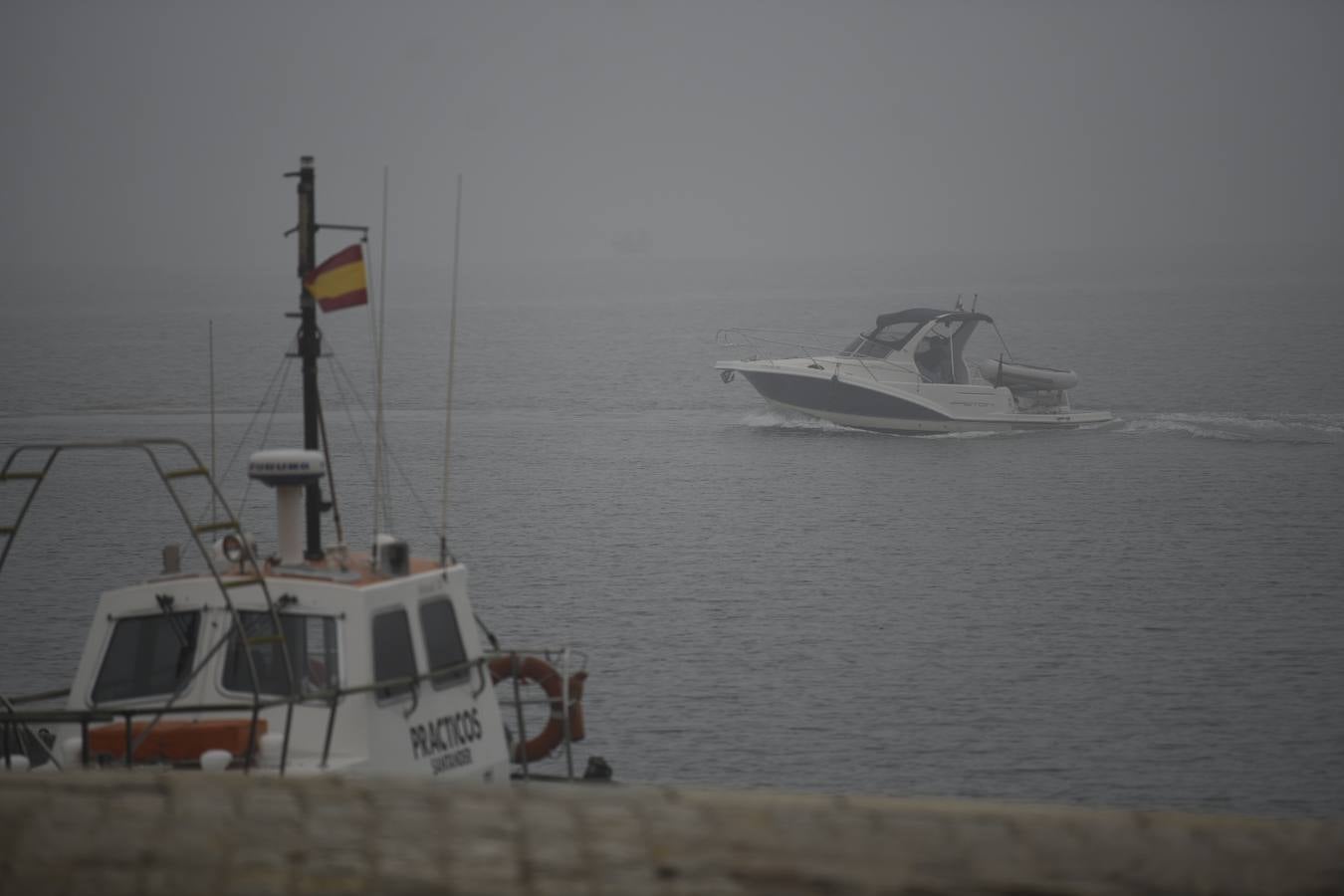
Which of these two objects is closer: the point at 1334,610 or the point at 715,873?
the point at 715,873

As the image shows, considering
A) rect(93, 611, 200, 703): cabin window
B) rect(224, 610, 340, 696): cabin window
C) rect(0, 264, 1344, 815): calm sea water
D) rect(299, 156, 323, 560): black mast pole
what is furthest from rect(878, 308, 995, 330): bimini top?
rect(93, 611, 200, 703): cabin window

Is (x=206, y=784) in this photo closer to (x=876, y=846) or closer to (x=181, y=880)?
(x=181, y=880)

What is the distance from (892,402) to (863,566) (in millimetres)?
24973

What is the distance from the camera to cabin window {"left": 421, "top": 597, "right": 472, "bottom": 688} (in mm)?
14977

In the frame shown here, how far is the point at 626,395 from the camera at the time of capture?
313ft

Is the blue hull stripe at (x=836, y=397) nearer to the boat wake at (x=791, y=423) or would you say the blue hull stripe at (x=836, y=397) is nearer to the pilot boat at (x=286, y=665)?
the boat wake at (x=791, y=423)

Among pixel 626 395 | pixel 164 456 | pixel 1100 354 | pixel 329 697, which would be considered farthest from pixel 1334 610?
pixel 1100 354

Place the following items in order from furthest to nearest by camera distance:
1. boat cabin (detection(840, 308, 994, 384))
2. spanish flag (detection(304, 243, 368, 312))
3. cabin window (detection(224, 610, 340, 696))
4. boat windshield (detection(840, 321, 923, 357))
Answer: boat windshield (detection(840, 321, 923, 357))
boat cabin (detection(840, 308, 994, 384))
spanish flag (detection(304, 243, 368, 312))
cabin window (detection(224, 610, 340, 696))

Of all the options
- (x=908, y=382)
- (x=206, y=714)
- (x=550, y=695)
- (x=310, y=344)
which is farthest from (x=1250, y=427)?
(x=206, y=714)

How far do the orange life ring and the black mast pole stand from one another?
2.52 metres

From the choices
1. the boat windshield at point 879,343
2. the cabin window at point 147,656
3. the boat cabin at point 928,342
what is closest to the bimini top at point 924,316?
the boat cabin at point 928,342

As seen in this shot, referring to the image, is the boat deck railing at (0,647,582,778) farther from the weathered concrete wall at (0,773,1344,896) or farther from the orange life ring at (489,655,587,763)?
the weathered concrete wall at (0,773,1344,896)

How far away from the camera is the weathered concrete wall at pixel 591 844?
3596mm

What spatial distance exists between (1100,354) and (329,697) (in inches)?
4393
